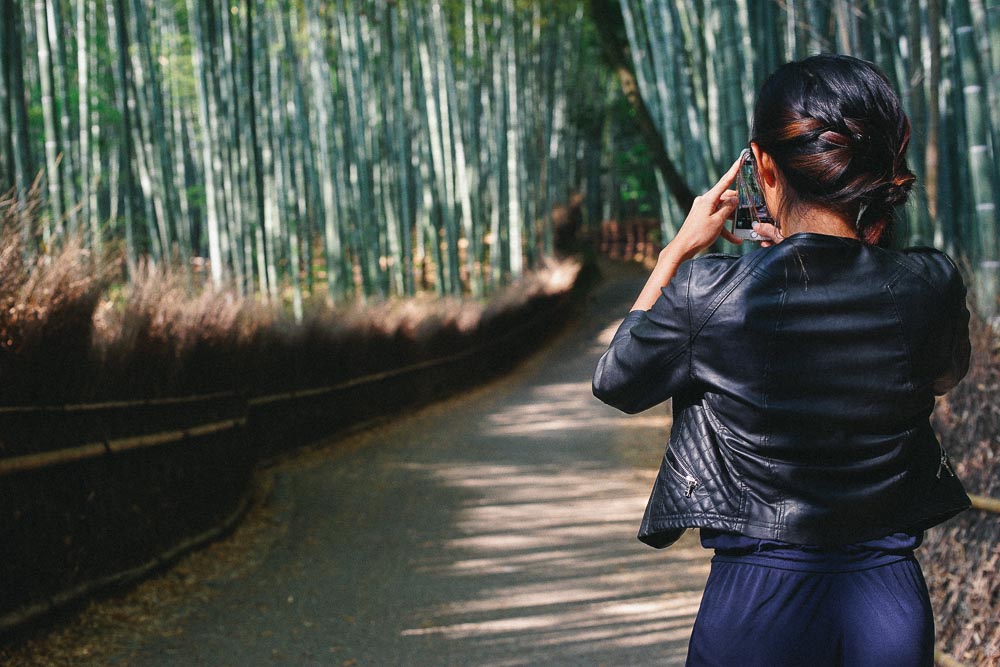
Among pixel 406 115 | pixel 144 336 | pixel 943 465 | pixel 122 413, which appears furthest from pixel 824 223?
pixel 406 115

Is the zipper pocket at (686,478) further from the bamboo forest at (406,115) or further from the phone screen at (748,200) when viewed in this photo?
the bamboo forest at (406,115)

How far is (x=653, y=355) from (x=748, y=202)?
26 centimetres

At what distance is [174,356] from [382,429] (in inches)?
158

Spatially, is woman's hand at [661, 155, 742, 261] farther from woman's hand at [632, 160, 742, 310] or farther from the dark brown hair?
the dark brown hair

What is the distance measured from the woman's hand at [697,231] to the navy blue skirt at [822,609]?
1.08ft

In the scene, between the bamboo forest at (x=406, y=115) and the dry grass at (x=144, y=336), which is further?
the bamboo forest at (x=406, y=115)

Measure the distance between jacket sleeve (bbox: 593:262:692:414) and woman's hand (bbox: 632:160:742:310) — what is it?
→ 3.2 inches

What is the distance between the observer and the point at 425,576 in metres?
4.39

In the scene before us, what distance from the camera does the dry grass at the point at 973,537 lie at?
8.14ft

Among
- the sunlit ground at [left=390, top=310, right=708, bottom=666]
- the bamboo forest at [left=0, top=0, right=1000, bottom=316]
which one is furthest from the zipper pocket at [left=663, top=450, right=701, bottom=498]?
the sunlit ground at [left=390, top=310, right=708, bottom=666]

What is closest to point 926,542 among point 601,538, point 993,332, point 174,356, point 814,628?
point 993,332

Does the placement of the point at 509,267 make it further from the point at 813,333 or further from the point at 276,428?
the point at 813,333

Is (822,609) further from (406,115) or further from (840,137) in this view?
(406,115)

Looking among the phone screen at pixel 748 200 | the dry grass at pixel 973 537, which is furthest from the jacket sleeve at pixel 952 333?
the dry grass at pixel 973 537
